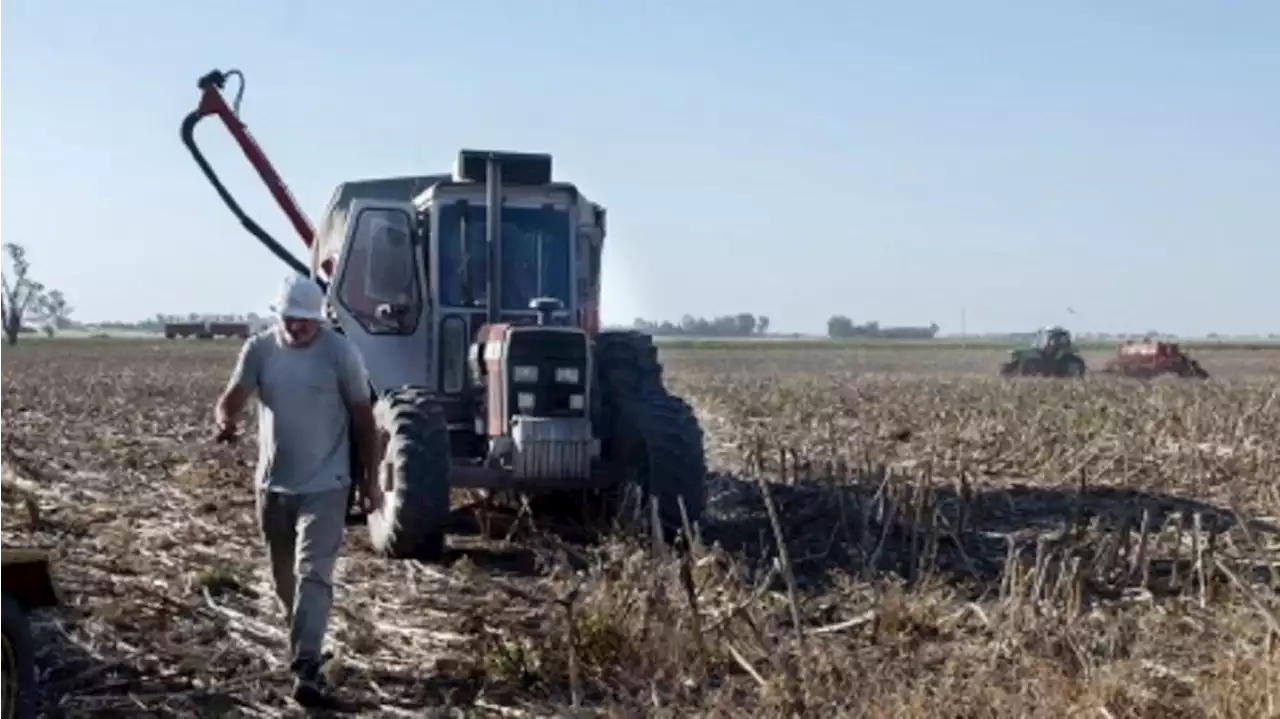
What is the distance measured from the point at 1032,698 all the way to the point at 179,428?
694 inches

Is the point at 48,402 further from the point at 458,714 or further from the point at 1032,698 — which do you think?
the point at 1032,698

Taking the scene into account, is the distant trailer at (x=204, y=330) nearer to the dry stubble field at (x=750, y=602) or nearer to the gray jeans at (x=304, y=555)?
the dry stubble field at (x=750, y=602)

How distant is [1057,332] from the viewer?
4828 cm

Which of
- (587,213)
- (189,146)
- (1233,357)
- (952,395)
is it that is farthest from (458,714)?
(1233,357)

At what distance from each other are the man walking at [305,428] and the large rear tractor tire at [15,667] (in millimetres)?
1468

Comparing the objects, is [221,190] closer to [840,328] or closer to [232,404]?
[232,404]

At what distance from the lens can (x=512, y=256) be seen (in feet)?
39.4

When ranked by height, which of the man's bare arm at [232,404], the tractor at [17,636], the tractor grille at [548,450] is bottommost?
the tractor at [17,636]

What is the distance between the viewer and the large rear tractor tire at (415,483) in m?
10.1

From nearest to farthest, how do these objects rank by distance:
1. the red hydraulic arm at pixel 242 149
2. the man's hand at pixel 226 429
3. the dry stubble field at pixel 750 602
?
the dry stubble field at pixel 750 602, the man's hand at pixel 226 429, the red hydraulic arm at pixel 242 149

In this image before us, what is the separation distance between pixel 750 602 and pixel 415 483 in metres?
3.47

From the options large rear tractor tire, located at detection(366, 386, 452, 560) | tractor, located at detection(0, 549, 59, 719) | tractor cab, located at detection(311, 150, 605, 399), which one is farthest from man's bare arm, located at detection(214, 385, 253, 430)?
tractor cab, located at detection(311, 150, 605, 399)

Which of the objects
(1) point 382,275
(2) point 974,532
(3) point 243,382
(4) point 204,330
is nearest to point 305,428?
(3) point 243,382

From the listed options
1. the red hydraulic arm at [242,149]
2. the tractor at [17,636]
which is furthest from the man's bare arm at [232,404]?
the red hydraulic arm at [242,149]
